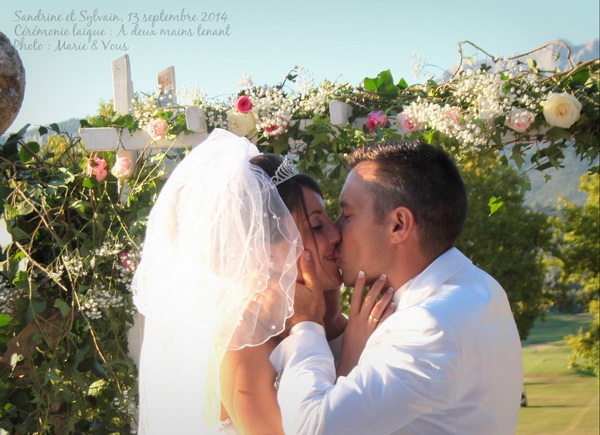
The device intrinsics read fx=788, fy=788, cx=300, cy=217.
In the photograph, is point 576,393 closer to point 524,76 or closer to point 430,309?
point 524,76

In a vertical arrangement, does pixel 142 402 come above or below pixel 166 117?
below

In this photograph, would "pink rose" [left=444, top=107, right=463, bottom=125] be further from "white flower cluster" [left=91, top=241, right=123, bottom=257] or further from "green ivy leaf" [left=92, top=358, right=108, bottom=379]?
"green ivy leaf" [left=92, top=358, right=108, bottom=379]

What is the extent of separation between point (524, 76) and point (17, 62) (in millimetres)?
3279

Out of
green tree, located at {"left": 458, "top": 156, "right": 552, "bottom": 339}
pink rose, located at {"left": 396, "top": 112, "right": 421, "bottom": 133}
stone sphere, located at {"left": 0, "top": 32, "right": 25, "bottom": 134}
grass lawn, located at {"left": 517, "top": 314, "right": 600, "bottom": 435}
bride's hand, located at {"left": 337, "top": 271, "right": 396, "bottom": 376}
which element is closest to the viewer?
bride's hand, located at {"left": 337, "top": 271, "right": 396, "bottom": 376}

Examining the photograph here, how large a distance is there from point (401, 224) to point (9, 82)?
3.47m

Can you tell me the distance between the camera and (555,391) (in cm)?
3159

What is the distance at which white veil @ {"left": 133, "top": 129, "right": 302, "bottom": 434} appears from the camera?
2.74 m

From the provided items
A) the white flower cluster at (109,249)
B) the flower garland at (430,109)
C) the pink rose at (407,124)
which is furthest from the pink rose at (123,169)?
the pink rose at (407,124)

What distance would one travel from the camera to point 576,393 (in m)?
31.2

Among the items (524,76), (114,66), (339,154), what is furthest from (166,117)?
(524,76)

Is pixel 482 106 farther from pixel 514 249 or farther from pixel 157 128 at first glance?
pixel 514 249

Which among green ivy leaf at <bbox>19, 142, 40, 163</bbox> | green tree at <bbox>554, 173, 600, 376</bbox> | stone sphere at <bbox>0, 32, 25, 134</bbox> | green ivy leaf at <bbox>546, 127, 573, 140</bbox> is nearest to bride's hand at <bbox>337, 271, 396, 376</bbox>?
green ivy leaf at <bbox>546, 127, 573, 140</bbox>

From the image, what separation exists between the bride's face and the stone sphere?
117 inches

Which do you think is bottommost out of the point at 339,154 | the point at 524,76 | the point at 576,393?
the point at 576,393
